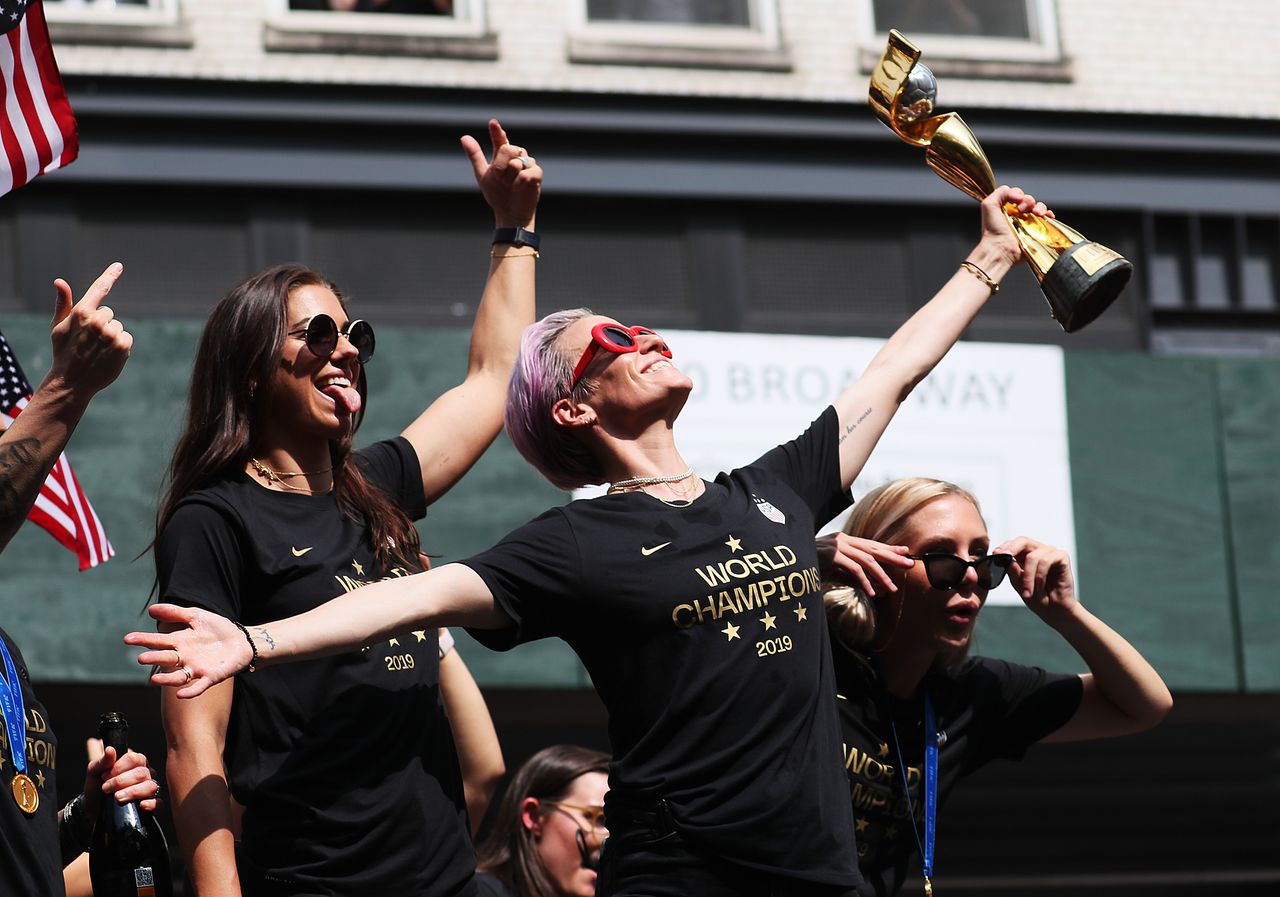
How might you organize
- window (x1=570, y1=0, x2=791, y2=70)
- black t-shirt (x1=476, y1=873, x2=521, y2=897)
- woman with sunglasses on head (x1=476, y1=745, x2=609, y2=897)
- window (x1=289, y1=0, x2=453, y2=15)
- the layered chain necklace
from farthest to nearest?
window (x1=570, y1=0, x2=791, y2=70), window (x1=289, y1=0, x2=453, y2=15), woman with sunglasses on head (x1=476, y1=745, x2=609, y2=897), black t-shirt (x1=476, y1=873, x2=521, y2=897), the layered chain necklace

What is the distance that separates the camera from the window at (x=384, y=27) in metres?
10.3

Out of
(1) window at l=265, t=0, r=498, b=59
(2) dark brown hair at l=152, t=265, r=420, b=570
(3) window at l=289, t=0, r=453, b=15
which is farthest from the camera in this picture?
(3) window at l=289, t=0, r=453, b=15

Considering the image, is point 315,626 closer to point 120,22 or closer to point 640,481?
point 640,481

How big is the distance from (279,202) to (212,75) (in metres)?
0.75

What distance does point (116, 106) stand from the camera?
32.6 ft

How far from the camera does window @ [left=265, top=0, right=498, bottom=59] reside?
10.3 m

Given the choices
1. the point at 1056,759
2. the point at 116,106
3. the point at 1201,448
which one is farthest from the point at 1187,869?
the point at 116,106

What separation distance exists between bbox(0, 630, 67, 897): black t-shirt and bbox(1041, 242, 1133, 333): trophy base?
7.56 feet

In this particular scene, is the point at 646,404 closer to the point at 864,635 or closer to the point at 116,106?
the point at 864,635

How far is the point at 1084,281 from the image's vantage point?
160 inches

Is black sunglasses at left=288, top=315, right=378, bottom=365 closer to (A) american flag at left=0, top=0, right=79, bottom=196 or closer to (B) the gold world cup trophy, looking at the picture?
(B) the gold world cup trophy

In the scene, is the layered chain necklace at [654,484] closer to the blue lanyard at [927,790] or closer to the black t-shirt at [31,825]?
the blue lanyard at [927,790]

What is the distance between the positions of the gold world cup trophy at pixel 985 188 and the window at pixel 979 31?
6.74 m

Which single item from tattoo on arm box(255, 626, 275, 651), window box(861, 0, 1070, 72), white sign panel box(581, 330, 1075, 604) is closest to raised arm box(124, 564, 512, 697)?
tattoo on arm box(255, 626, 275, 651)
